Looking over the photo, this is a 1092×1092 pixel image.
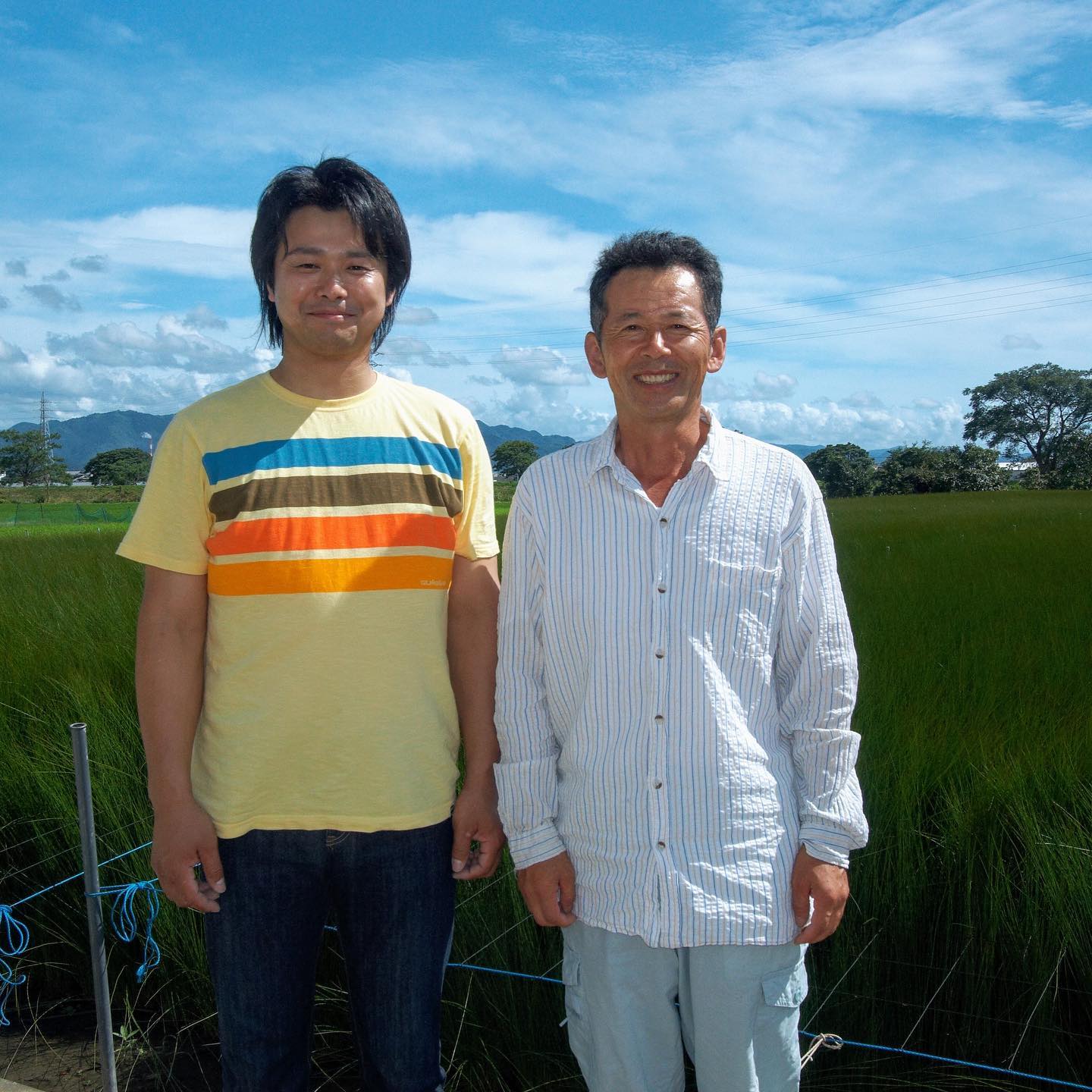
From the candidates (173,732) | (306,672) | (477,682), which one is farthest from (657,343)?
(173,732)

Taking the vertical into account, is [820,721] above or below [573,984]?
above

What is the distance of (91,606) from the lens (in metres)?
5.86

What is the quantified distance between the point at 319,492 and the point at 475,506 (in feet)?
0.92

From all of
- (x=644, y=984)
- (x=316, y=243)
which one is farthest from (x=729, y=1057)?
(x=316, y=243)

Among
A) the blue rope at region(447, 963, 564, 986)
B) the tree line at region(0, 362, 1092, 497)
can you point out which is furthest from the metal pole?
the tree line at region(0, 362, 1092, 497)

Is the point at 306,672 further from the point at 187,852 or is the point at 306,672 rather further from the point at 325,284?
the point at 325,284

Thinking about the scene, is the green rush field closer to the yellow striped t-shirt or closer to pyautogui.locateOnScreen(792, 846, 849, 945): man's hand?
pyautogui.locateOnScreen(792, 846, 849, 945): man's hand

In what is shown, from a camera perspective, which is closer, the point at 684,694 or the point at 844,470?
the point at 684,694

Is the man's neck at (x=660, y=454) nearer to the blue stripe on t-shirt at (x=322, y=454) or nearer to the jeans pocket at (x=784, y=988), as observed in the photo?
the blue stripe on t-shirt at (x=322, y=454)

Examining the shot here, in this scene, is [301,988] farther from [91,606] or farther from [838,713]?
[91,606]

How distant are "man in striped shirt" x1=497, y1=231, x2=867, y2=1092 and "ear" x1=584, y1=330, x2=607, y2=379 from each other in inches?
1.3

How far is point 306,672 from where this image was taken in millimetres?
1509

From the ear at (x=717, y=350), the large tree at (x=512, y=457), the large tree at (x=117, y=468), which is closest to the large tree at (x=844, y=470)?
the large tree at (x=512, y=457)

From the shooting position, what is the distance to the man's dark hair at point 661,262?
1.55 metres
